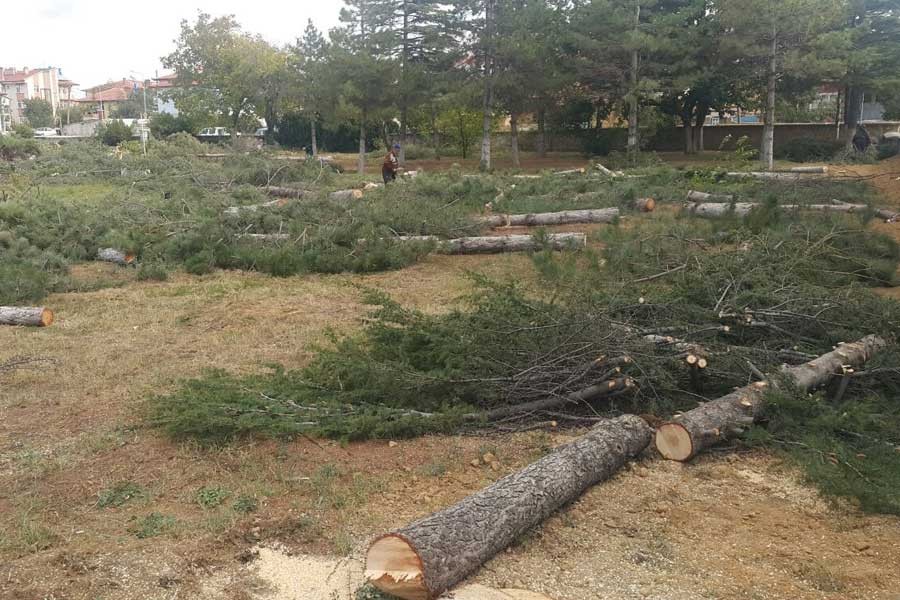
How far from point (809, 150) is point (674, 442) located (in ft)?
92.5

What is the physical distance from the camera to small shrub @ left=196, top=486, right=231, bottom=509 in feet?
15.0

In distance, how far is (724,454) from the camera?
519 centimetres

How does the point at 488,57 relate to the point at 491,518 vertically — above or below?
above

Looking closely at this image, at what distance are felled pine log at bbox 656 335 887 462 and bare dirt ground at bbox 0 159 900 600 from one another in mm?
146

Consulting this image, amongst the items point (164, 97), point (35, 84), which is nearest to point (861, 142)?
point (164, 97)

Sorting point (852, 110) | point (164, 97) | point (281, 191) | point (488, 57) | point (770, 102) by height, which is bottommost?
point (281, 191)

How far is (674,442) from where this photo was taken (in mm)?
5000

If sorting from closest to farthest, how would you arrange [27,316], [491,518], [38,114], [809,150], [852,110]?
[491,518]
[27,316]
[809,150]
[852,110]
[38,114]

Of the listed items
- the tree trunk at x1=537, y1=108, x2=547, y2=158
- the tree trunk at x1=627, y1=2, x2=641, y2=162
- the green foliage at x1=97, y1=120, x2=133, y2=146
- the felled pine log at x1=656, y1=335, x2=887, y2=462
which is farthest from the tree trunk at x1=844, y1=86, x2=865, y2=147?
the green foliage at x1=97, y1=120, x2=133, y2=146

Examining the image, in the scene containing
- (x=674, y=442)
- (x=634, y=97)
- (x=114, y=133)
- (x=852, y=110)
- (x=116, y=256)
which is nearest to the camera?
(x=674, y=442)

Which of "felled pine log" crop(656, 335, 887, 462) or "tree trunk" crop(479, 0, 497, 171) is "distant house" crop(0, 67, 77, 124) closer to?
"tree trunk" crop(479, 0, 497, 171)

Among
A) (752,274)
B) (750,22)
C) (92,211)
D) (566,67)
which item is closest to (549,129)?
(566,67)

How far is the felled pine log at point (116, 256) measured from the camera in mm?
12406

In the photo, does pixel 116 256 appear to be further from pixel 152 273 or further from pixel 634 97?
pixel 634 97
